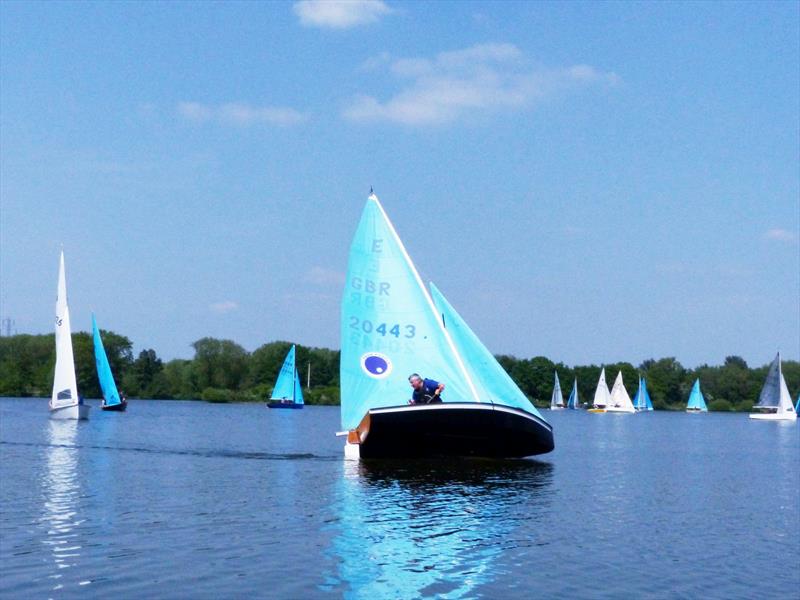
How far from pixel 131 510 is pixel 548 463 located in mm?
21318

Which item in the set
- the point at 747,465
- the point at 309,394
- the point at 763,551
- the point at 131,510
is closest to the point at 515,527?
the point at 763,551

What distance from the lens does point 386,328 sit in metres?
35.7

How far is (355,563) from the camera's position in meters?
16.0

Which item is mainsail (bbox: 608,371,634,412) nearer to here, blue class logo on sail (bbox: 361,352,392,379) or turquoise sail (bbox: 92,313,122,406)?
turquoise sail (bbox: 92,313,122,406)

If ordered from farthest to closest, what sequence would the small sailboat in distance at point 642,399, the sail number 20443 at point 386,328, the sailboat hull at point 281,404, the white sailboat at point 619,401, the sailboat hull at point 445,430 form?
1. the small sailboat in distance at point 642,399
2. the white sailboat at point 619,401
3. the sailboat hull at point 281,404
4. the sail number 20443 at point 386,328
5. the sailboat hull at point 445,430

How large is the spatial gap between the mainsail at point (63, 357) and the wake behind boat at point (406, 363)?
109 ft

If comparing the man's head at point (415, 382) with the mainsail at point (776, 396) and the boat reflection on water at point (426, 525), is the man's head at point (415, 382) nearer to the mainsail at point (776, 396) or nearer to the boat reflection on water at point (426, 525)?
the boat reflection on water at point (426, 525)

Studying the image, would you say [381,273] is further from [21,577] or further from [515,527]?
[21,577]

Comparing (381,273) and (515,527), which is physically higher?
(381,273)

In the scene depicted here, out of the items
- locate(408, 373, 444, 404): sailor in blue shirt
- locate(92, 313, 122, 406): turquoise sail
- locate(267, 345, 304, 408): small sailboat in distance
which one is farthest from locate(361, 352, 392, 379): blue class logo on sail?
locate(267, 345, 304, 408): small sailboat in distance

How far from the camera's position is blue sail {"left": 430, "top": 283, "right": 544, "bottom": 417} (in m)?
35.3

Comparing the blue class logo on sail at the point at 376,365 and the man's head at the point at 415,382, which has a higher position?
the blue class logo on sail at the point at 376,365

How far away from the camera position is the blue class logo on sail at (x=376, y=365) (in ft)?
116

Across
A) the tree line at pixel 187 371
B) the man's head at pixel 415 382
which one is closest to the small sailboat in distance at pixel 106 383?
the man's head at pixel 415 382
